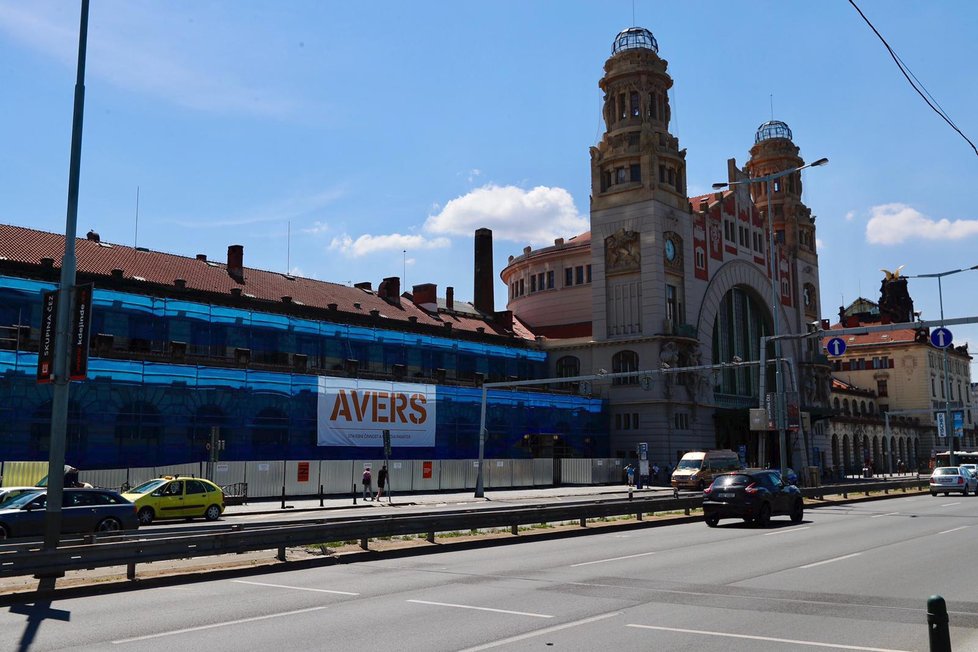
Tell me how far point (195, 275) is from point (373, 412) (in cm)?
1384

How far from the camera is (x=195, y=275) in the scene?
179 feet

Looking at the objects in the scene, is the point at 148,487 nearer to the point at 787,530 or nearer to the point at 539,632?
the point at 787,530

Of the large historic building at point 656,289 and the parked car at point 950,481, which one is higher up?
the large historic building at point 656,289

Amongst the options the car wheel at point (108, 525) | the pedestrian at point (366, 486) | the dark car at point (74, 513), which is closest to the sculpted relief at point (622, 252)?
the pedestrian at point (366, 486)

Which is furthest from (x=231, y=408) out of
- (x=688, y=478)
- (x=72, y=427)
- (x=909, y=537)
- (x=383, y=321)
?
(x=909, y=537)

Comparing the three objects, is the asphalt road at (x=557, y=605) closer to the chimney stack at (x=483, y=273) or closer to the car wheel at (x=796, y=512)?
the car wheel at (x=796, y=512)

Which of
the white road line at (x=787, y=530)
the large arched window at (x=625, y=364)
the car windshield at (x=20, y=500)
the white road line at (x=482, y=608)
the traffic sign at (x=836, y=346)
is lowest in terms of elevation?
the white road line at (x=787, y=530)

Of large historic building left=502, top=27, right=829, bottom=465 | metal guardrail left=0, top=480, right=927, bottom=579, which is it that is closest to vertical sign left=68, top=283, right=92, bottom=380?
metal guardrail left=0, top=480, right=927, bottom=579

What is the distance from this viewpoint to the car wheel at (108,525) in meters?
22.4

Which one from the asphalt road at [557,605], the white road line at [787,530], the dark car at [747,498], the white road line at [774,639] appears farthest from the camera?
the dark car at [747,498]

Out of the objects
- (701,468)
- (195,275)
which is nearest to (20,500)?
(195,275)

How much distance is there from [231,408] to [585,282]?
40726 millimetres

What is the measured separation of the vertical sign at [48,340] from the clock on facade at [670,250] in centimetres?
5658

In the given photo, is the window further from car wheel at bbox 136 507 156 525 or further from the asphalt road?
car wheel at bbox 136 507 156 525
